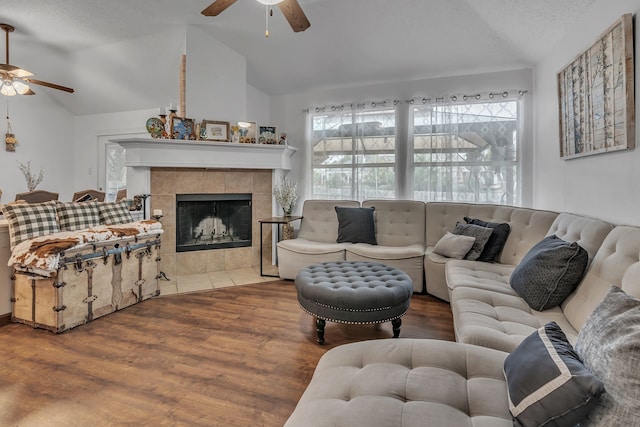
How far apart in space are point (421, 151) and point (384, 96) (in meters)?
0.89

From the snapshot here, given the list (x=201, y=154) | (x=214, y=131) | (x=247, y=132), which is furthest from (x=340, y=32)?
(x=201, y=154)

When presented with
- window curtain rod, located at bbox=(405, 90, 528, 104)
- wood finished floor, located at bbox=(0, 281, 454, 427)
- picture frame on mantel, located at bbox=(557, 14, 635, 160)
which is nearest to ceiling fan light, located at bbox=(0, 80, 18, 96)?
wood finished floor, located at bbox=(0, 281, 454, 427)

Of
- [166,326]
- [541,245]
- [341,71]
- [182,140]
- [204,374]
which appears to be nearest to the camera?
[204,374]

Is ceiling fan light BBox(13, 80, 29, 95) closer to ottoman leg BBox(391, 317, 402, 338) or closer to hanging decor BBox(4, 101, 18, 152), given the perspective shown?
hanging decor BBox(4, 101, 18, 152)

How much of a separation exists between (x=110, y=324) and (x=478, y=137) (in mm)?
4111

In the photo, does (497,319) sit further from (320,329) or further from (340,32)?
(340,32)

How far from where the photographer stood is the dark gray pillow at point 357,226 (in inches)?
151

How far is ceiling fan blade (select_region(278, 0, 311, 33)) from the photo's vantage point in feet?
7.14

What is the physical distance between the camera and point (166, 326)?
2.60 m

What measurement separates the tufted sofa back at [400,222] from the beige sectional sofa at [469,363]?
152 cm

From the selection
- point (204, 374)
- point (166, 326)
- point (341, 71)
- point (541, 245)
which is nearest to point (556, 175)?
point (541, 245)

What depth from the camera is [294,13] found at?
227 centimetres

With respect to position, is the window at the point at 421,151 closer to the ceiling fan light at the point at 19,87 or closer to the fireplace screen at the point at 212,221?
the fireplace screen at the point at 212,221

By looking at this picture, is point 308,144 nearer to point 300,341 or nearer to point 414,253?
point 414,253
